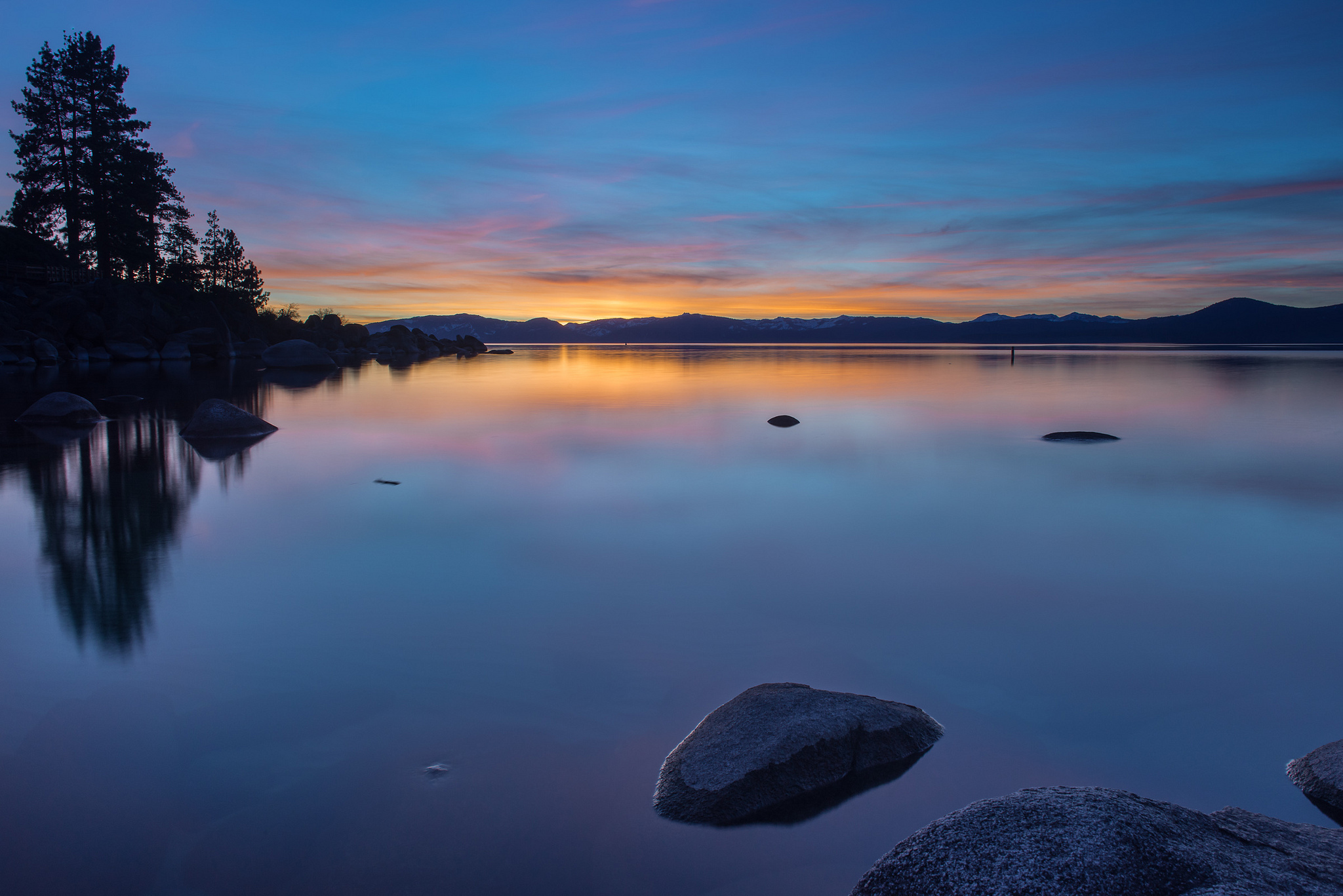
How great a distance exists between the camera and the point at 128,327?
139 ft

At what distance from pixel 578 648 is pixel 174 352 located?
5232cm

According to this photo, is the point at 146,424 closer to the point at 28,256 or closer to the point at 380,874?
the point at 380,874

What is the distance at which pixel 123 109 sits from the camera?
46531 millimetres

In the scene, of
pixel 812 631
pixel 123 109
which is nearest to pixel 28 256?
pixel 123 109

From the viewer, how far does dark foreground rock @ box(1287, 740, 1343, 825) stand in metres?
3.31

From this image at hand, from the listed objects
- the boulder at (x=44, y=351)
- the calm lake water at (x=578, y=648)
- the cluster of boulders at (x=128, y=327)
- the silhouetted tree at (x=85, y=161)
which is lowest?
the calm lake water at (x=578, y=648)

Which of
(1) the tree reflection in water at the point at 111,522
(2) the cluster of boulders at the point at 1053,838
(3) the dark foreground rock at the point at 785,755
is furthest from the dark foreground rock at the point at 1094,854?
(1) the tree reflection in water at the point at 111,522

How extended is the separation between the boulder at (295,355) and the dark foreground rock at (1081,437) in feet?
147

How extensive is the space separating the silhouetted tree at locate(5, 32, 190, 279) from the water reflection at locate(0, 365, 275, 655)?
35.1m

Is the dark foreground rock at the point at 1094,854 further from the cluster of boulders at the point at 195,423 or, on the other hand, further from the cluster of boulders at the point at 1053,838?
the cluster of boulders at the point at 195,423

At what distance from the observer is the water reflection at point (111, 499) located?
18.8ft

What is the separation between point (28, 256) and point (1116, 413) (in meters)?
59.6

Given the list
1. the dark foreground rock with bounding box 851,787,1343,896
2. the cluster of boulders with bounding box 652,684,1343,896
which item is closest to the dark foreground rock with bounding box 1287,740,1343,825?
the cluster of boulders with bounding box 652,684,1343,896

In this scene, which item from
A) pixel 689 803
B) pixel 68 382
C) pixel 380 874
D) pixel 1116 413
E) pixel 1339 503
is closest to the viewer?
pixel 380 874
